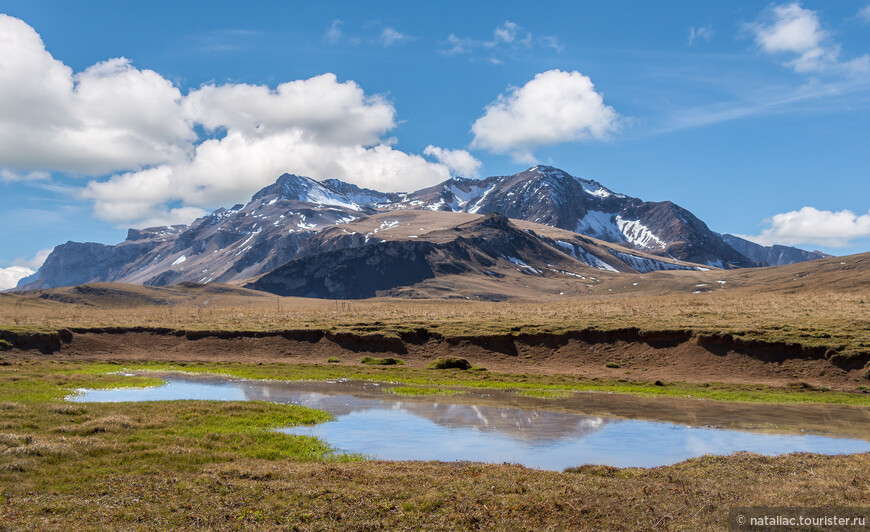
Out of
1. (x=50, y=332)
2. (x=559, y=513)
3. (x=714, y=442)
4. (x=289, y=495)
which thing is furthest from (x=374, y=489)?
(x=50, y=332)

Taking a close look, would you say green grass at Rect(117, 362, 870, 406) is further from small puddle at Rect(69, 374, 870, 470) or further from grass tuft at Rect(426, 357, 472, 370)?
small puddle at Rect(69, 374, 870, 470)

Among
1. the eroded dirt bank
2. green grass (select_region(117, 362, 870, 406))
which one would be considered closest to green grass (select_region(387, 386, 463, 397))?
green grass (select_region(117, 362, 870, 406))

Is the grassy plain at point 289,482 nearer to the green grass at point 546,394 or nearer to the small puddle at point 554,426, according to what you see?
the small puddle at point 554,426

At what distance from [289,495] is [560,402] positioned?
24128 mm

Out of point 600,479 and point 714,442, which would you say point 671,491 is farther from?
point 714,442

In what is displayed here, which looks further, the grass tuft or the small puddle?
the grass tuft

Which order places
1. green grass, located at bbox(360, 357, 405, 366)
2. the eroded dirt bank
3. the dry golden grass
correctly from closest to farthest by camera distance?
1. the eroded dirt bank
2. the dry golden grass
3. green grass, located at bbox(360, 357, 405, 366)

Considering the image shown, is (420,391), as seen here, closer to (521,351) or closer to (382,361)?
(382,361)

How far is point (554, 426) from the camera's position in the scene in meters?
28.1

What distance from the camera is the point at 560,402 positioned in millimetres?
36438

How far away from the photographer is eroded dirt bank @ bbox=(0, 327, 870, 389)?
48.0m

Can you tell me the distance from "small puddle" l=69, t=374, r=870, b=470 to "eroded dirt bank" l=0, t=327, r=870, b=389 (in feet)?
41.0

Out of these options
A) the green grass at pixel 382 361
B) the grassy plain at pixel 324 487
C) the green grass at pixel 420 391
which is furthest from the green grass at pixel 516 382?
the grassy plain at pixel 324 487

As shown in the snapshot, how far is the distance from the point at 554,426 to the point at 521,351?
107 ft
